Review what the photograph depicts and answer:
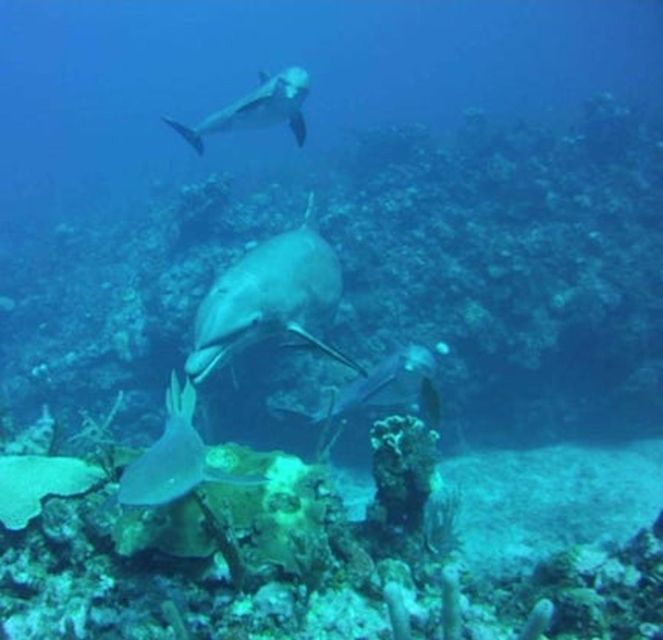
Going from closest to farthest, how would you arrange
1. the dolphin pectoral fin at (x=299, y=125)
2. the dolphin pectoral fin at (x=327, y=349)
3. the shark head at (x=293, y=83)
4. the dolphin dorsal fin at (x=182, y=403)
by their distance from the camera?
1. the dolphin dorsal fin at (x=182, y=403)
2. the dolphin pectoral fin at (x=327, y=349)
3. the shark head at (x=293, y=83)
4. the dolphin pectoral fin at (x=299, y=125)

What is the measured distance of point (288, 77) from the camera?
931 cm

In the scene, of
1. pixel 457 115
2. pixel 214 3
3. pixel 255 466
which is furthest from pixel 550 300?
pixel 214 3

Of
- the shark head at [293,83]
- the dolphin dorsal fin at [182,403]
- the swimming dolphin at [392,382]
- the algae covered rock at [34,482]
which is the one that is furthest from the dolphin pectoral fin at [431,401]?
the shark head at [293,83]

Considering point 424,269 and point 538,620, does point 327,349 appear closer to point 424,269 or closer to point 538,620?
point 538,620

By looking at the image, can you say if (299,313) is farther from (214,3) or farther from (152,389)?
(214,3)

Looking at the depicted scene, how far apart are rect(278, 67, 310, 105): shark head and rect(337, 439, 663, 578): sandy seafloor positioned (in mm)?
6169

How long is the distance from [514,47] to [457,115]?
6156 cm

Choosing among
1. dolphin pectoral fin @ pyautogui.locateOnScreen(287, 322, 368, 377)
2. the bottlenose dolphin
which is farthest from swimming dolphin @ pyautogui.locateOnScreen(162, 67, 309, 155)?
dolphin pectoral fin @ pyautogui.locateOnScreen(287, 322, 368, 377)

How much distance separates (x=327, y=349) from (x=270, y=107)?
483 centimetres

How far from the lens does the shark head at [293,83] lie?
927 cm

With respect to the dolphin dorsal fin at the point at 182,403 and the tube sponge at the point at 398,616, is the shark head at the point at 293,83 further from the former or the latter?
the tube sponge at the point at 398,616

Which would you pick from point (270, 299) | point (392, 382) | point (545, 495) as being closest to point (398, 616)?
point (270, 299)

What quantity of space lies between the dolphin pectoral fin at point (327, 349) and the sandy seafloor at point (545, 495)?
9.47 feet

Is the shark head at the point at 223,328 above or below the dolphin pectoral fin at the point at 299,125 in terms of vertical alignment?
below
